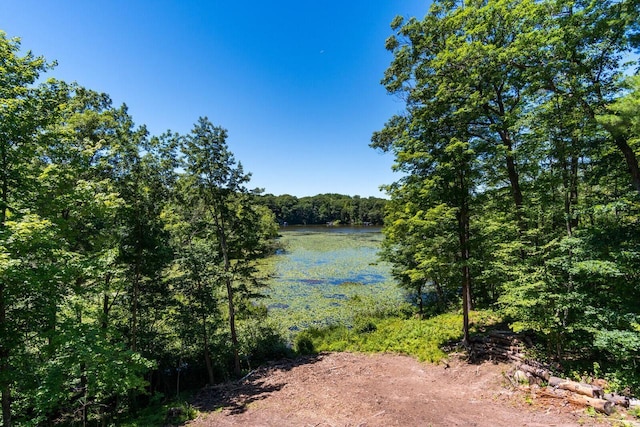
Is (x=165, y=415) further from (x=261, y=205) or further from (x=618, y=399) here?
(x=618, y=399)

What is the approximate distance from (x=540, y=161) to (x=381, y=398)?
9211mm

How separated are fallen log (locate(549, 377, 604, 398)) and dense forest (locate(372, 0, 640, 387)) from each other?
2.82 ft

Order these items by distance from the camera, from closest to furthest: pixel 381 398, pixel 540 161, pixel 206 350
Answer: pixel 381 398, pixel 540 161, pixel 206 350

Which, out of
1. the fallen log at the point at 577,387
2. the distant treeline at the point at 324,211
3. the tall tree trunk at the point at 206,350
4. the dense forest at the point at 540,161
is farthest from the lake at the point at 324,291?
the distant treeline at the point at 324,211

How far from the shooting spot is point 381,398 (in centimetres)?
825

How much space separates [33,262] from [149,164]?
5013mm

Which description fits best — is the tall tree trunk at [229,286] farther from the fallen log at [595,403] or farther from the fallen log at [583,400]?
the fallen log at [595,403]

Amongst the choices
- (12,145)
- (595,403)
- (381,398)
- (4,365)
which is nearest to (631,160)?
(595,403)

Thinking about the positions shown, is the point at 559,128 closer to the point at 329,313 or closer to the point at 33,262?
the point at 33,262

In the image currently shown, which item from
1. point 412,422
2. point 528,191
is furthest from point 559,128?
point 412,422

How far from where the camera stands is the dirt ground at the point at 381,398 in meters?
6.73

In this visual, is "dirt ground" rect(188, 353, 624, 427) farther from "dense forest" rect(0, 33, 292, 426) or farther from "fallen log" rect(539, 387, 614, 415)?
"dense forest" rect(0, 33, 292, 426)

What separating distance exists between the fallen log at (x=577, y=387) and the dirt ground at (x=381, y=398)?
1.50 feet

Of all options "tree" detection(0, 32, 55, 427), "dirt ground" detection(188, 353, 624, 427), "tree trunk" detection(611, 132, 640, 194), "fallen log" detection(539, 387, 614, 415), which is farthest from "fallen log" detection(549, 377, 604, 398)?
"tree" detection(0, 32, 55, 427)
